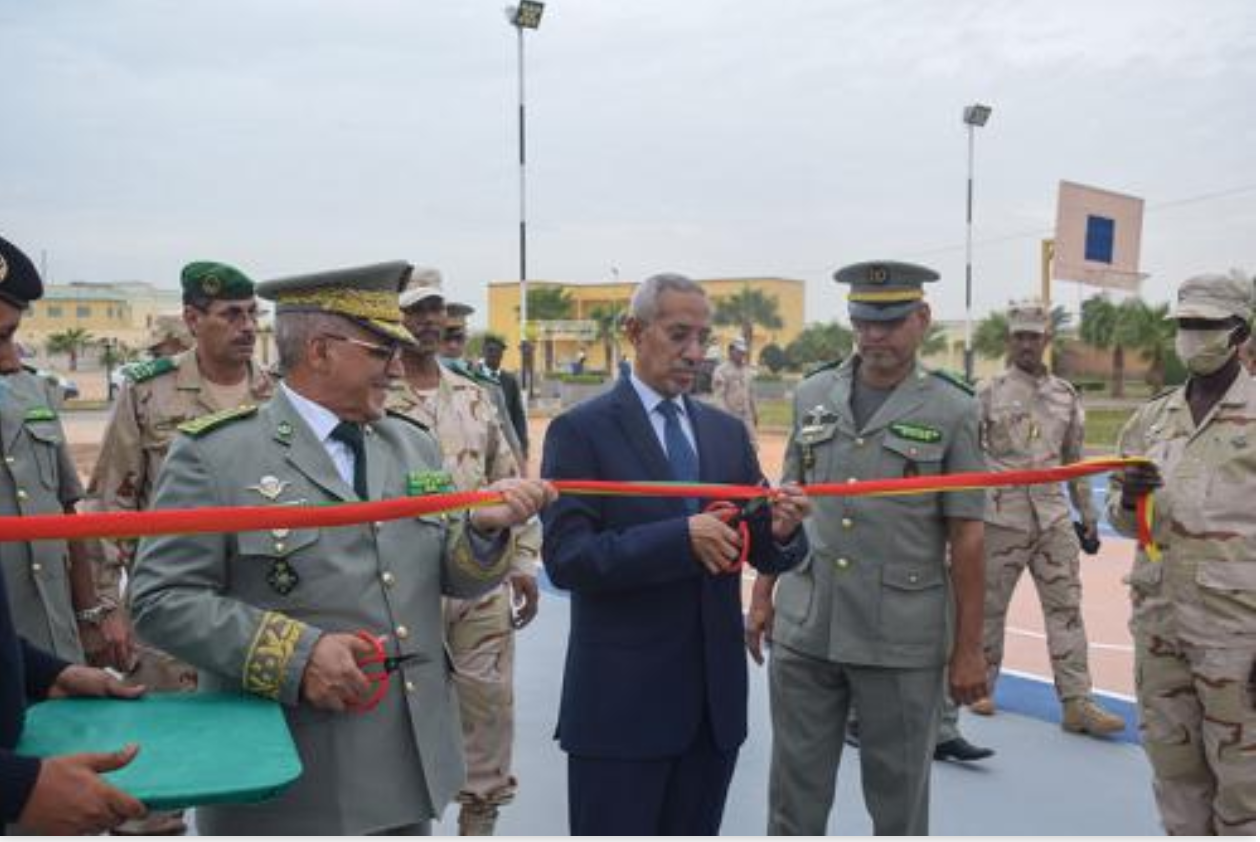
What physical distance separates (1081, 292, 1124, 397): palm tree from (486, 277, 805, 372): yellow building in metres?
23.3

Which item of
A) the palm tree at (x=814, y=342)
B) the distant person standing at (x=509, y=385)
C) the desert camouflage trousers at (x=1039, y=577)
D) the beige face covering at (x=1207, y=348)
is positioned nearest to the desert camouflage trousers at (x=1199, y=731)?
the beige face covering at (x=1207, y=348)

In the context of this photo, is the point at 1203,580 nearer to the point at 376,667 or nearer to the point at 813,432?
the point at 813,432

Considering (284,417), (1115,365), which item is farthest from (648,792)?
(1115,365)

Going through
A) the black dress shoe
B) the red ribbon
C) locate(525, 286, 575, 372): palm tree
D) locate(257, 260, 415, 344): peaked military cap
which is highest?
locate(525, 286, 575, 372): palm tree

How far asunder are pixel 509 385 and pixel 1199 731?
576 centimetres

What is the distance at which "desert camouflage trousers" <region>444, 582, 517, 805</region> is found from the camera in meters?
3.87

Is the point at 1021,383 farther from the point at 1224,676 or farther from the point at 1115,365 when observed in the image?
the point at 1115,365

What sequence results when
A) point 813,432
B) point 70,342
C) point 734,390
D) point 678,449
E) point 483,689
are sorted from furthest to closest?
point 70,342 < point 734,390 < point 483,689 < point 813,432 < point 678,449

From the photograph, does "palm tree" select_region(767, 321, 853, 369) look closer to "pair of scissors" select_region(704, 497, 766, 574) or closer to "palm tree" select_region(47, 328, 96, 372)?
"palm tree" select_region(47, 328, 96, 372)

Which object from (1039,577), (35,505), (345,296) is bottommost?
(1039,577)

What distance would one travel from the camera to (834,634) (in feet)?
10.6

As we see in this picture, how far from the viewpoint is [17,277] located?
99.4 inches

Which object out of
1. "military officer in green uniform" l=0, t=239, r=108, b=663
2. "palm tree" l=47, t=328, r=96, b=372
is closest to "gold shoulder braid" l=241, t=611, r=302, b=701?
"military officer in green uniform" l=0, t=239, r=108, b=663

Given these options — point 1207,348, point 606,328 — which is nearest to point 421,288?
point 1207,348
